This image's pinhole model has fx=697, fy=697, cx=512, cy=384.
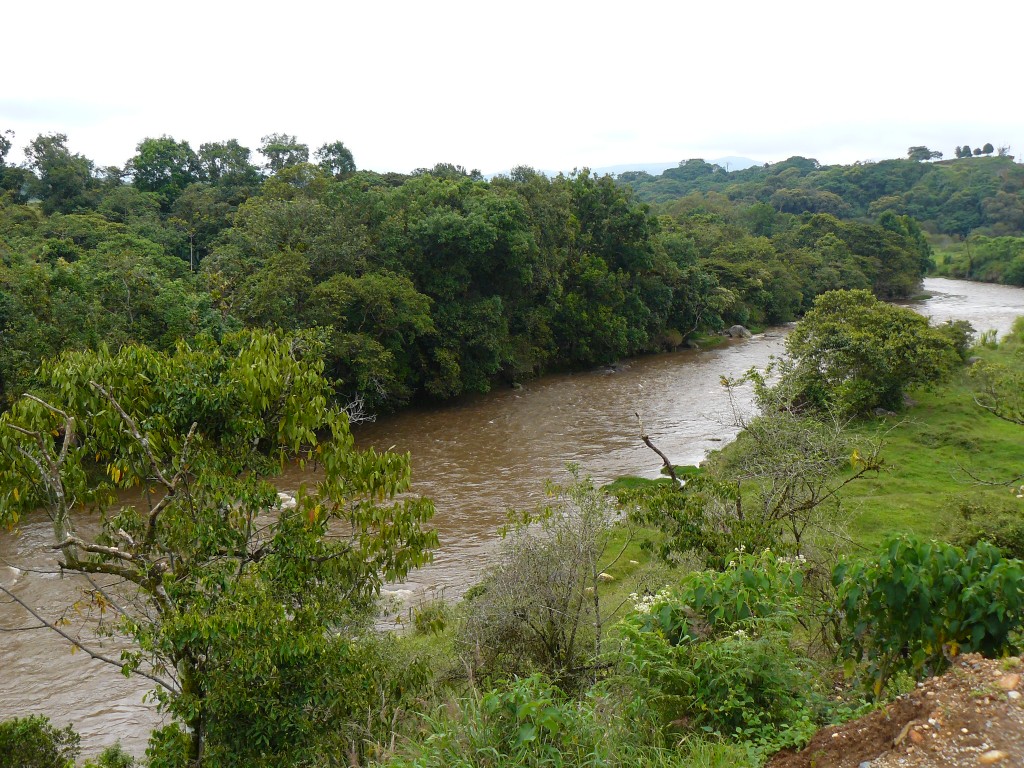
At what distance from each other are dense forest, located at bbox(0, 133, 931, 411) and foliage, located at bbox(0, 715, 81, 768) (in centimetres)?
836

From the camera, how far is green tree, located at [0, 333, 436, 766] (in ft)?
16.1

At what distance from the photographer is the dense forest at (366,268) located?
19.8 metres

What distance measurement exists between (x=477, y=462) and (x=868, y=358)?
12.2 meters

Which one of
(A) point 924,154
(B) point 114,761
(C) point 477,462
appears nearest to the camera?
(B) point 114,761

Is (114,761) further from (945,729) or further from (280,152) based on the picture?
(280,152)

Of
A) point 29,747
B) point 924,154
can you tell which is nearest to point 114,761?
point 29,747

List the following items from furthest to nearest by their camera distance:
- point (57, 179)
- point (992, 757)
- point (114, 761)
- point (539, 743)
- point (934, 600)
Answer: point (57, 179)
point (114, 761)
point (539, 743)
point (934, 600)
point (992, 757)

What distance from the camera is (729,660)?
188 inches

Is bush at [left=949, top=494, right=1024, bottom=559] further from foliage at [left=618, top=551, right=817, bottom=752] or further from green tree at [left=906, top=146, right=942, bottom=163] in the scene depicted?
green tree at [left=906, top=146, right=942, bottom=163]

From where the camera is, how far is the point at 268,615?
4906mm

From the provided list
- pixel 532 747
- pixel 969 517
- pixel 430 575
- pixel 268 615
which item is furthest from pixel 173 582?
pixel 969 517

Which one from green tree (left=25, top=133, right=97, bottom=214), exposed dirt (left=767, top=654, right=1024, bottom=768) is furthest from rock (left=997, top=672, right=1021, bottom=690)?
green tree (left=25, top=133, right=97, bottom=214)

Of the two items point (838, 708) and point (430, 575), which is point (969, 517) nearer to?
point (838, 708)

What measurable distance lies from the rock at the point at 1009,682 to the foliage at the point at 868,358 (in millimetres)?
17399
